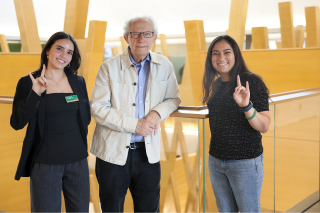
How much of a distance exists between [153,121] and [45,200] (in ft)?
2.32

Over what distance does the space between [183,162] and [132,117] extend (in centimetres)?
41

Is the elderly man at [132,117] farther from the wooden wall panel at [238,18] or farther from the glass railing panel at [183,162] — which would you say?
the wooden wall panel at [238,18]

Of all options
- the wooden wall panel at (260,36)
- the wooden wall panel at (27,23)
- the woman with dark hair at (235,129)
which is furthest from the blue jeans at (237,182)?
the wooden wall panel at (260,36)

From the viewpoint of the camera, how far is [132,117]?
1.75 m

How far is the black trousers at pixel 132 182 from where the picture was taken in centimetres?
180

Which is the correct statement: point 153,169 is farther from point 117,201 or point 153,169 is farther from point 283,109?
point 283,109

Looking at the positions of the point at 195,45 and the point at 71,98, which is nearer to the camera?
the point at 71,98

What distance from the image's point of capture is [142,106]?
1.84 metres

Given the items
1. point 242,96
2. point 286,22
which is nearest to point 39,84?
point 242,96

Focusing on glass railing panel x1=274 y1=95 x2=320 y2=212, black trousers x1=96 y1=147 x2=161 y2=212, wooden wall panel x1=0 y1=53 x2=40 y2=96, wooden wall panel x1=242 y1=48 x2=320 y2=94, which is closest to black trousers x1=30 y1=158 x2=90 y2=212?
black trousers x1=96 y1=147 x2=161 y2=212

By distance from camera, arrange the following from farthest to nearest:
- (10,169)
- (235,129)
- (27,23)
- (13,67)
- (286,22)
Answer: (286,22) < (13,67) < (27,23) < (10,169) < (235,129)

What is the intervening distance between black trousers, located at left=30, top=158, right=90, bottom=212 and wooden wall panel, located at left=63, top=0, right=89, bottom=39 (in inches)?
143

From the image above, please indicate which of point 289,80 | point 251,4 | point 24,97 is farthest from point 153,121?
point 251,4

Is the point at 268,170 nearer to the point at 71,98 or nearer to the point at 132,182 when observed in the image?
the point at 132,182
